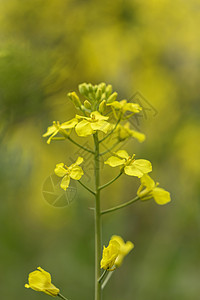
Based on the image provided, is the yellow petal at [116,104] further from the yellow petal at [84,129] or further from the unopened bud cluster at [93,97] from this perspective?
the yellow petal at [84,129]

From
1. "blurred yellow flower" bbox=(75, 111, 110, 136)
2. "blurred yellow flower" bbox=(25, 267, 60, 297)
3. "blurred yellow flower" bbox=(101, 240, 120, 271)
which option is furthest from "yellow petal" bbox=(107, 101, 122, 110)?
"blurred yellow flower" bbox=(25, 267, 60, 297)

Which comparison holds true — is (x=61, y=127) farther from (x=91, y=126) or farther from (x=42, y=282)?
(x=42, y=282)

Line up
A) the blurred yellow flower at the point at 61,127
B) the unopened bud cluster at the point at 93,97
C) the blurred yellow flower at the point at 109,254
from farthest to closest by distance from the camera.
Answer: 1. the unopened bud cluster at the point at 93,97
2. the blurred yellow flower at the point at 61,127
3. the blurred yellow flower at the point at 109,254

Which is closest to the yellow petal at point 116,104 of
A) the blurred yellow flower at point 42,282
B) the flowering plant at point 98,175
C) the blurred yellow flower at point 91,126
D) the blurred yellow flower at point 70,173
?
the flowering plant at point 98,175

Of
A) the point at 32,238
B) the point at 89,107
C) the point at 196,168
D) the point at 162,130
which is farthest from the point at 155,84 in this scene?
the point at 89,107

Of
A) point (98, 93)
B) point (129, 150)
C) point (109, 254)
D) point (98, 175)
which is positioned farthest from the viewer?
point (129, 150)

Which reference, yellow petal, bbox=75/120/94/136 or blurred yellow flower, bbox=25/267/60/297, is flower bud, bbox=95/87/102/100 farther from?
blurred yellow flower, bbox=25/267/60/297

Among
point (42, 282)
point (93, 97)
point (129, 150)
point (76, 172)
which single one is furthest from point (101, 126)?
point (129, 150)

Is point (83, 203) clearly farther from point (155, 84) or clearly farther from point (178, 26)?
point (178, 26)

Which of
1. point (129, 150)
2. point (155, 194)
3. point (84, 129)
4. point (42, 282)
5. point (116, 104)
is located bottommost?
point (42, 282)
